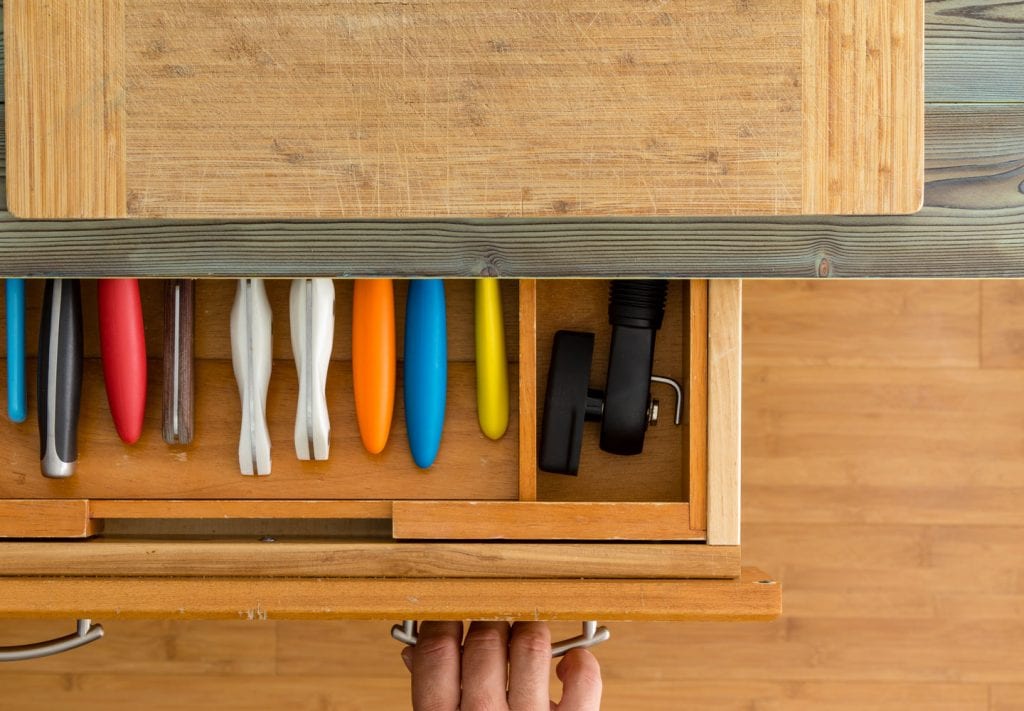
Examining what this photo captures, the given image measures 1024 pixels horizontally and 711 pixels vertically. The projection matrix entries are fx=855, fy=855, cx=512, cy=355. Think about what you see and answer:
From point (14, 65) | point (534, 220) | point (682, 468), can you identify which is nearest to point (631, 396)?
point (682, 468)

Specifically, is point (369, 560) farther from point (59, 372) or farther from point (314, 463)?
point (59, 372)

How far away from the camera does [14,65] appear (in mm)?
446

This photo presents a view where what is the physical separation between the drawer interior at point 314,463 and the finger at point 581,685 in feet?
0.37

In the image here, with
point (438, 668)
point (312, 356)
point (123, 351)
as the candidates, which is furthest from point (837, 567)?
point (123, 351)

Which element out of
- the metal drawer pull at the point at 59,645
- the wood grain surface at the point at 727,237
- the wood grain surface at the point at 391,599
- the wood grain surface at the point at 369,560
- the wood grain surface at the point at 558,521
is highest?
the wood grain surface at the point at 727,237

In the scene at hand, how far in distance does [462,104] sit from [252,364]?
0.25 m

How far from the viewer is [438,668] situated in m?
0.57

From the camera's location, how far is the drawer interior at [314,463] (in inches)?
23.3

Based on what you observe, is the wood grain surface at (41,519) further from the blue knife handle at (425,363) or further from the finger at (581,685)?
the finger at (581,685)

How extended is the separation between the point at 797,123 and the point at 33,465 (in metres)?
0.55

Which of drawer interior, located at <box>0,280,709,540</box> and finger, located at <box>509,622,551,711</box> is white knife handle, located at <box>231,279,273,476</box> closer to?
drawer interior, located at <box>0,280,709,540</box>

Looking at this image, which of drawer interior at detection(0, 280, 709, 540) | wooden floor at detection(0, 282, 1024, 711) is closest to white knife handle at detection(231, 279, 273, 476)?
drawer interior at detection(0, 280, 709, 540)

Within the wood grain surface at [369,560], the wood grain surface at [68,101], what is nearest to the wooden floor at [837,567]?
the wood grain surface at [369,560]

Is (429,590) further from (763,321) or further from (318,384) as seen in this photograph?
(763,321)
